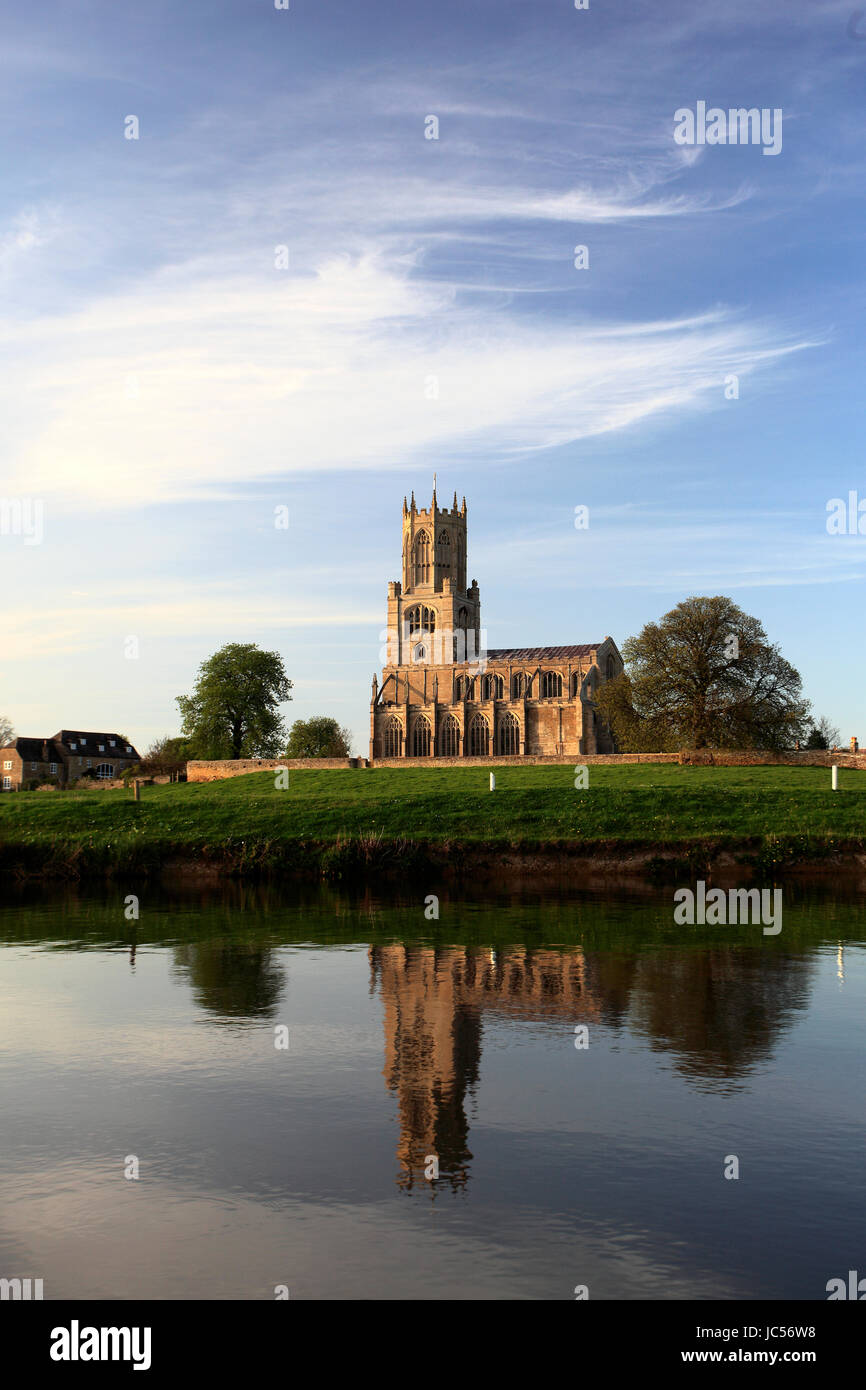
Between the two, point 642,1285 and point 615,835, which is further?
point 615,835

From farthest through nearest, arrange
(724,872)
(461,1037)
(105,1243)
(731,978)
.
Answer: (724,872) < (731,978) < (461,1037) < (105,1243)

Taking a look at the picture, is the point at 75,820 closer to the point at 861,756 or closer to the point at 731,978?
the point at 731,978

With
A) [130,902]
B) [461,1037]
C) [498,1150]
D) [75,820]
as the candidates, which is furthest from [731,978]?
[75,820]

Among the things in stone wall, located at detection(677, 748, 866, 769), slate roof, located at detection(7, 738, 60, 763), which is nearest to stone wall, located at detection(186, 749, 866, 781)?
stone wall, located at detection(677, 748, 866, 769)

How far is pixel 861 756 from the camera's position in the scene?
A: 55.2 meters

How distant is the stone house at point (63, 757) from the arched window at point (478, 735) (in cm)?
3626

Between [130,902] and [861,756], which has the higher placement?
[861,756]

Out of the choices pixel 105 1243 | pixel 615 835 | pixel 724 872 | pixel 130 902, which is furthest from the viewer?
pixel 615 835

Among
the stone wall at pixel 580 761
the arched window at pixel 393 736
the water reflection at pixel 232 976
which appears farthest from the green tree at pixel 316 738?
the water reflection at pixel 232 976

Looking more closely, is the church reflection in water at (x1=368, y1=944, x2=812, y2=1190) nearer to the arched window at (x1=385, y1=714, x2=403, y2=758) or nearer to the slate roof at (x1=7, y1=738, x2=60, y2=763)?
the arched window at (x1=385, y1=714, x2=403, y2=758)

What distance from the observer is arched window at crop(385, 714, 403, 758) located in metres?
114

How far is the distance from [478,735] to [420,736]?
20.8 feet

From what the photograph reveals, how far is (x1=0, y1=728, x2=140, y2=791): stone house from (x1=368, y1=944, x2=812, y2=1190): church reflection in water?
96.2 meters
